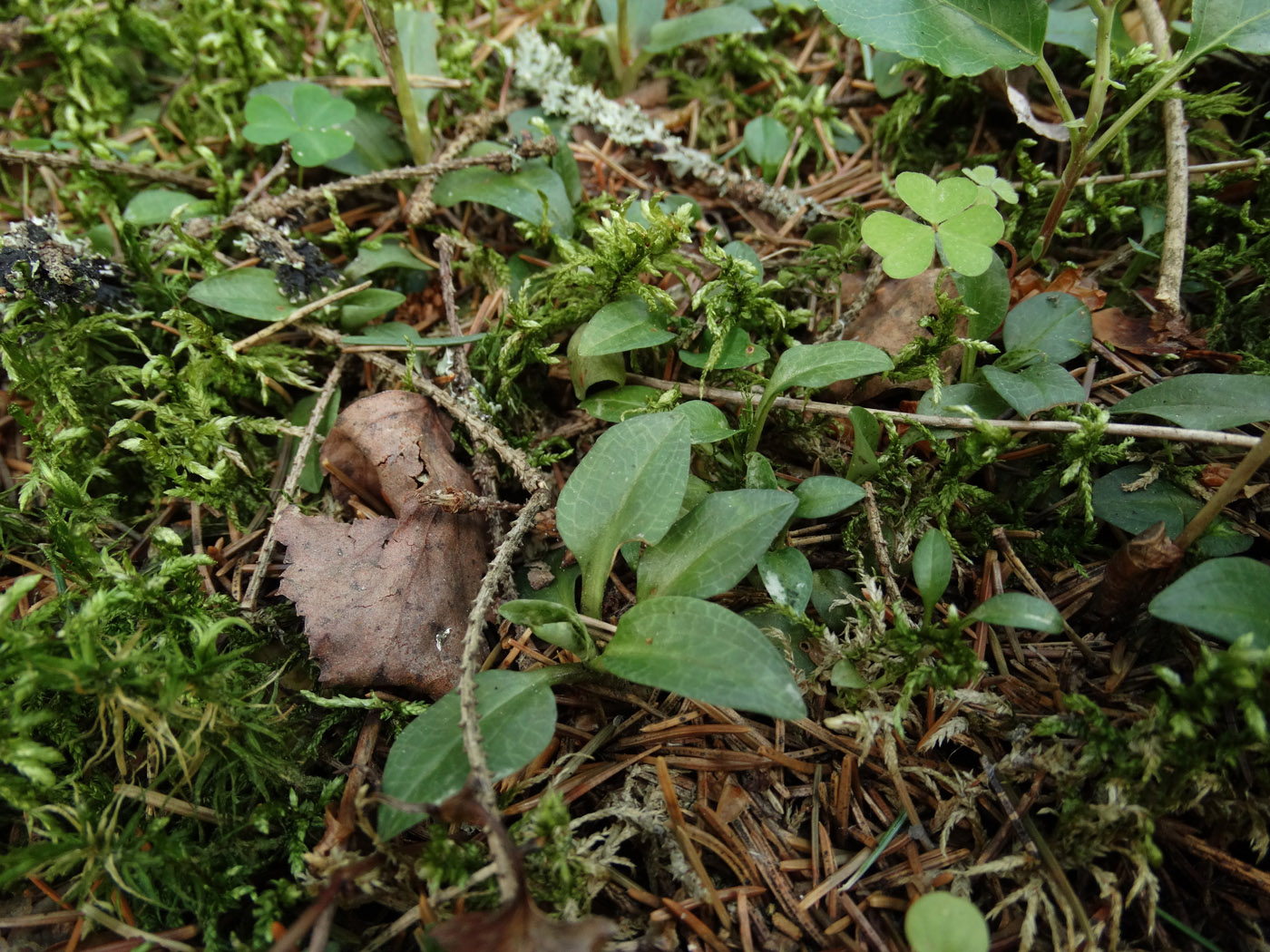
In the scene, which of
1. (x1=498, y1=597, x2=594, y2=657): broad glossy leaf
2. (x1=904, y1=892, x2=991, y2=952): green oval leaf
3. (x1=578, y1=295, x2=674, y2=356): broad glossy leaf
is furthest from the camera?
(x1=578, y1=295, x2=674, y2=356): broad glossy leaf

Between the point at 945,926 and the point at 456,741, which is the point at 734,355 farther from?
the point at 945,926

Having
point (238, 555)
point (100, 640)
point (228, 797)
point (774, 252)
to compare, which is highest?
point (774, 252)

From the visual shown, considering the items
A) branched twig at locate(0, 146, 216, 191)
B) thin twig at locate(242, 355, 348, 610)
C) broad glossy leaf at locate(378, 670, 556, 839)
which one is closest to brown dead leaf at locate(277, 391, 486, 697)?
thin twig at locate(242, 355, 348, 610)

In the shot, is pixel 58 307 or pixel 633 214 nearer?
pixel 58 307

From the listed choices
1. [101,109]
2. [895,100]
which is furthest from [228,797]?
[895,100]

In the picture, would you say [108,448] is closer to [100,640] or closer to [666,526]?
[100,640]

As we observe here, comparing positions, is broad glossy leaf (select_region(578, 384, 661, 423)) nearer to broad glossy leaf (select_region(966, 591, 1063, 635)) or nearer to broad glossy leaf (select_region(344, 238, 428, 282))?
broad glossy leaf (select_region(344, 238, 428, 282))

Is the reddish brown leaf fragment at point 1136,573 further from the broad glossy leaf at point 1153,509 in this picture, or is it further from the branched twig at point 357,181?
the branched twig at point 357,181
